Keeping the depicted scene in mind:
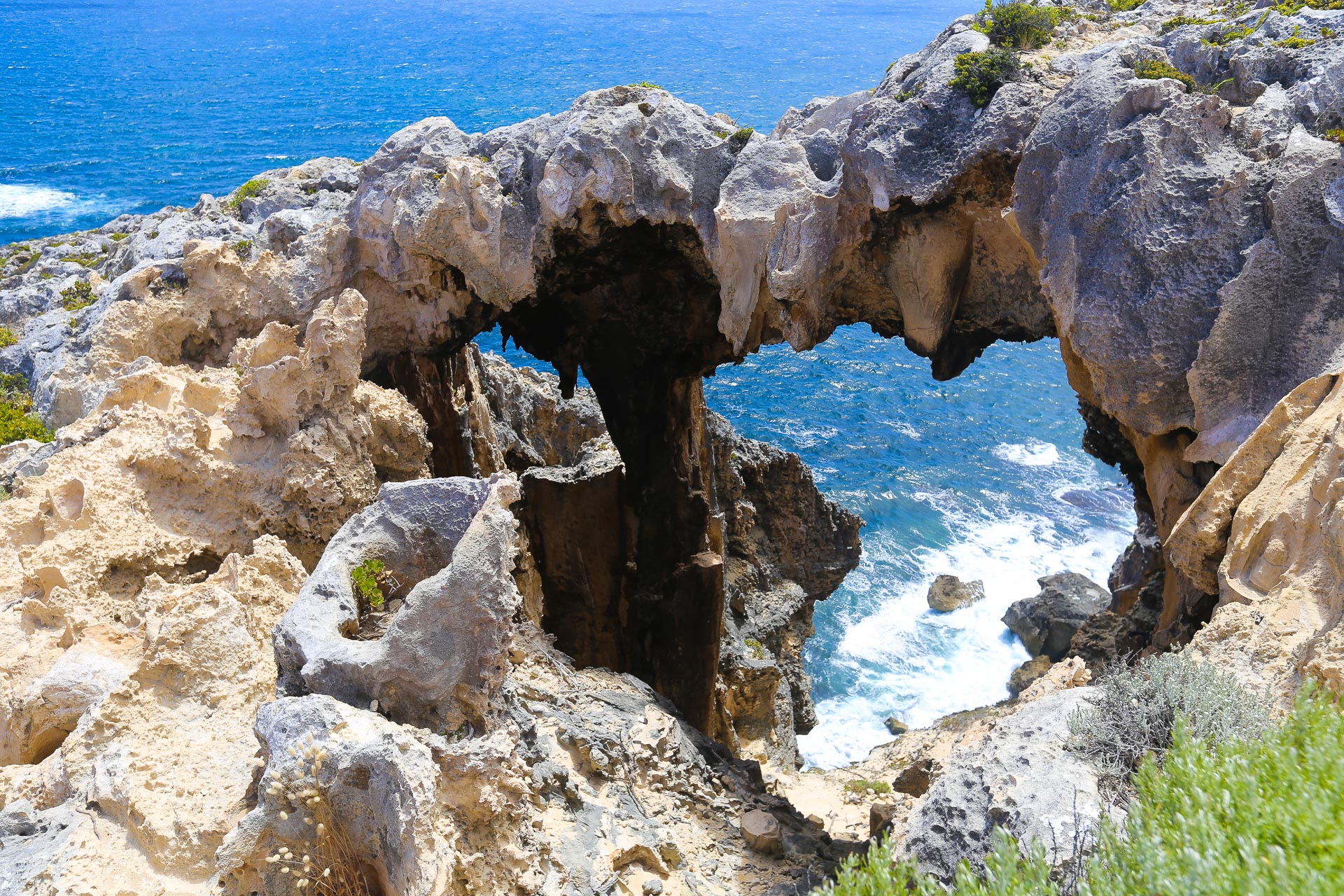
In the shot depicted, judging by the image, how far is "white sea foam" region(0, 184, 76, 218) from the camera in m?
46.6

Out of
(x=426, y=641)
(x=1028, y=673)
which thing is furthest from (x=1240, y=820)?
(x=1028, y=673)

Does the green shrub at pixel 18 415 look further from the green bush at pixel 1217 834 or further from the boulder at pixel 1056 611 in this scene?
the boulder at pixel 1056 611

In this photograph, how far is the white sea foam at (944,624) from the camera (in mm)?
33062

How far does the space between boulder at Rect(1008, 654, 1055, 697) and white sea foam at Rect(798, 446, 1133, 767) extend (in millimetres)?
1677

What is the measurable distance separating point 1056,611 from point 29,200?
167 feet

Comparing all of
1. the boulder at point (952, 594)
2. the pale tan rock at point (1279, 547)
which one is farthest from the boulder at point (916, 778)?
the boulder at point (952, 594)

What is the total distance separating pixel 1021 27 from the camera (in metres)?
14.1

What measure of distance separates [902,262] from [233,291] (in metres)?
10.7

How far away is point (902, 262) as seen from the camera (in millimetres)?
14922

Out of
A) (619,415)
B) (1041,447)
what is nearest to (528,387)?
(619,415)

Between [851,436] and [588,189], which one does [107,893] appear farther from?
[851,436]

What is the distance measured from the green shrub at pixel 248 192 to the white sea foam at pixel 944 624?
2205 centimetres

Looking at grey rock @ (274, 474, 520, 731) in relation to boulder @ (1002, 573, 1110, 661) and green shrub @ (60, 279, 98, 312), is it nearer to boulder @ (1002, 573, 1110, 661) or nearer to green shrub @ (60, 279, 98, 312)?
green shrub @ (60, 279, 98, 312)

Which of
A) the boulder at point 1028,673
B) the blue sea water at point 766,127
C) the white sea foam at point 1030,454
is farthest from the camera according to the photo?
the white sea foam at point 1030,454
